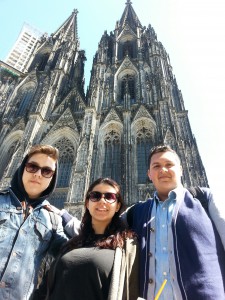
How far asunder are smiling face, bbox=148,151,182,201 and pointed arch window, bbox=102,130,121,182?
10738 millimetres

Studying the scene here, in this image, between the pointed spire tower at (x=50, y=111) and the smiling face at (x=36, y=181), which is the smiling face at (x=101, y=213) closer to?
the smiling face at (x=36, y=181)

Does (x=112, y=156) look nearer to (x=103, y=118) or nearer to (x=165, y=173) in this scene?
(x=103, y=118)

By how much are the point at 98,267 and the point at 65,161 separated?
45.4ft

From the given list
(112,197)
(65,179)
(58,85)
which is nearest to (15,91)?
(58,85)

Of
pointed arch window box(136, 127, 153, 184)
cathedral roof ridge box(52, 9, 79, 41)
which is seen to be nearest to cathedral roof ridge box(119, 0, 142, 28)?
cathedral roof ridge box(52, 9, 79, 41)

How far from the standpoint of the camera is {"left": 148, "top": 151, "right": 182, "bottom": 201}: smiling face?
8.13ft

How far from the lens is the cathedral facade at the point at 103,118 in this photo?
43.1ft

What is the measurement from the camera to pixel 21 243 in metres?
2.15

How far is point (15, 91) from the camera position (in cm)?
2241

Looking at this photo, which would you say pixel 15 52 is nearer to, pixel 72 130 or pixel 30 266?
pixel 72 130

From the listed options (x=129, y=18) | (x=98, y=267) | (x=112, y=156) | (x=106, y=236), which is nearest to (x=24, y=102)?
(x=112, y=156)

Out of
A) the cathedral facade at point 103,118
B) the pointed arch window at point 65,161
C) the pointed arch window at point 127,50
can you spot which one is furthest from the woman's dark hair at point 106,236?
the pointed arch window at point 127,50

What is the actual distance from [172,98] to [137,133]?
4107 mm

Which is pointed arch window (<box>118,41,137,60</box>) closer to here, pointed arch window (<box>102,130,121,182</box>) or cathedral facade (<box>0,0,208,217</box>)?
cathedral facade (<box>0,0,208,217</box>)
